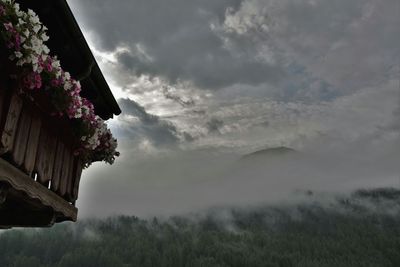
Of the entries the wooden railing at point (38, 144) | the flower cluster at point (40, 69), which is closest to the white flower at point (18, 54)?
the flower cluster at point (40, 69)

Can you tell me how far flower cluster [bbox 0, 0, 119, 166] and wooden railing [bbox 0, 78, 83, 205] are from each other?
0.19 metres

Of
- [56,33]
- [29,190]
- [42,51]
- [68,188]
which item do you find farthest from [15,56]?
[68,188]

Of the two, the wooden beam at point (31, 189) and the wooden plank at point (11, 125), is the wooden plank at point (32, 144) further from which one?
the wooden plank at point (11, 125)

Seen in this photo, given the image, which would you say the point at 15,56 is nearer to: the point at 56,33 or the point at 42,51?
the point at 42,51

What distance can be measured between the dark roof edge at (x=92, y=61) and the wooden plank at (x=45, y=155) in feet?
4.95

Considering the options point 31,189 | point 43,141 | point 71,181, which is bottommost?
point 31,189

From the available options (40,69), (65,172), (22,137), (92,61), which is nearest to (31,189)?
(22,137)

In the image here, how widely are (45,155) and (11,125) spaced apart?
1.12 m

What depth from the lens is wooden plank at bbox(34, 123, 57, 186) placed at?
549 centimetres

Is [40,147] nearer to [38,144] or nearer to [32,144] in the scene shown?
[38,144]

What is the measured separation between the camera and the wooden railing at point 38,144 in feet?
15.0

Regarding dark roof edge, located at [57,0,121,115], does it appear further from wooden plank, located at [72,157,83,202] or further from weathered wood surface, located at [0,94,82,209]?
wooden plank, located at [72,157,83,202]

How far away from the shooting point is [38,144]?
5.43 m

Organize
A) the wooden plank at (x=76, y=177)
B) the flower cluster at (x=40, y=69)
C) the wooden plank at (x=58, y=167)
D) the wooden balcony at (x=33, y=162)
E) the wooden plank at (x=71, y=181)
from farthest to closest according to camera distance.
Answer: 1. the wooden plank at (x=76, y=177)
2. the wooden plank at (x=71, y=181)
3. the wooden plank at (x=58, y=167)
4. the wooden balcony at (x=33, y=162)
5. the flower cluster at (x=40, y=69)
